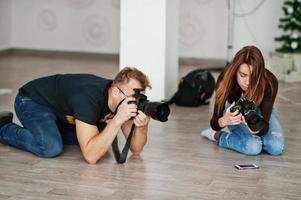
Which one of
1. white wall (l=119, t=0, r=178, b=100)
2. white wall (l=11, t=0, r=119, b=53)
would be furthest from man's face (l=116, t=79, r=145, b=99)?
white wall (l=11, t=0, r=119, b=53)

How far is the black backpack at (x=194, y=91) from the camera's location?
15.8 feet

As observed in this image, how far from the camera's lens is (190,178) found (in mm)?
2977

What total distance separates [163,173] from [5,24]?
17.2 feet

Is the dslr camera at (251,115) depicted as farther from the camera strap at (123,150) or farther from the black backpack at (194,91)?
the black backpack at (194,91)

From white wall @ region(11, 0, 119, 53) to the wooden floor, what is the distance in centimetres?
361

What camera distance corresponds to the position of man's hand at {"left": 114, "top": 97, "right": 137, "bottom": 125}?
284cm

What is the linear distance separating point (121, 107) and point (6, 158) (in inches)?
31.8

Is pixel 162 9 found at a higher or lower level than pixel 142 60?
higher

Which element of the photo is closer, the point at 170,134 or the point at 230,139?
the point at 230,139

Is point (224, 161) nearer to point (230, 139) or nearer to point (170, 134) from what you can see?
point (230, 139)

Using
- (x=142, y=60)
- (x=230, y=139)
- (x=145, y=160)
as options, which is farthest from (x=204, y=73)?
(x=145, y=160)

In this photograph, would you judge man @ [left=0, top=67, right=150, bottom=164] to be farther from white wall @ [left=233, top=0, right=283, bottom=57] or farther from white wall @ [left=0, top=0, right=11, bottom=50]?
white wall @ [left=0, top=0, right=11, bottom=50]

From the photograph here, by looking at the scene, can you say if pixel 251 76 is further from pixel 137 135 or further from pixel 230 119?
pixel 137 135

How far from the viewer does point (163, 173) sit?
10.0 ft
